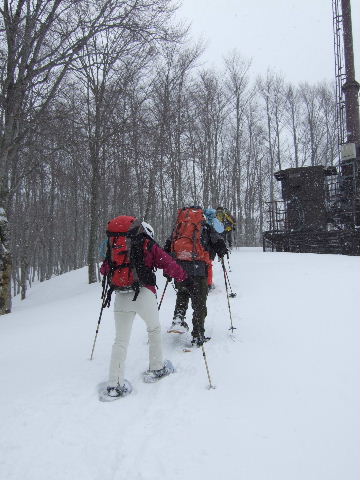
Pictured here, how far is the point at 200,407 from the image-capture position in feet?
11.6

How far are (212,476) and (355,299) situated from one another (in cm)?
551

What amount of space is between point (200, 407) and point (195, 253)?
6.79ft

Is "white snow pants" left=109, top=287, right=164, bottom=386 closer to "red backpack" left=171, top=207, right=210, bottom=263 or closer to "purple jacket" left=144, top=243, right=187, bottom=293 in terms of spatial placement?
"purple jacket" left=144, top=243, right=187, bottom=293

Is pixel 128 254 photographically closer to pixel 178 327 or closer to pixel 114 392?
pixel 114 392

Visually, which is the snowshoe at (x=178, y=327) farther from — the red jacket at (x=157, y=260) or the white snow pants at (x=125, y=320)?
the red jacket at (x=157, y=260)

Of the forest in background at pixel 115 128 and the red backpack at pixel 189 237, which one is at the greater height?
the forest in background at pixel 115 128

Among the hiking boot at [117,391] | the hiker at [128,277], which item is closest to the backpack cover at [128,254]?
the hiker at [128,277]

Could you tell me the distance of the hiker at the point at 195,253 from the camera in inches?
197

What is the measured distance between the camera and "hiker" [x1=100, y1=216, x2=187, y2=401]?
3840 millimetres

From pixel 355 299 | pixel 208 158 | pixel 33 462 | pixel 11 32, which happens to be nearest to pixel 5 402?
pixel 33 462

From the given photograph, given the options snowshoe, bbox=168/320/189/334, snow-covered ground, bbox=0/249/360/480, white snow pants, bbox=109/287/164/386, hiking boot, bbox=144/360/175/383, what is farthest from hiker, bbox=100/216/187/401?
snowshoe, bbox=168/320/189/334

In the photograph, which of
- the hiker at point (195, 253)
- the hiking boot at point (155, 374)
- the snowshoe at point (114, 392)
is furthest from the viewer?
the hiker at point (195, 253)

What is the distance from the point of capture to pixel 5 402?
3.86 metres

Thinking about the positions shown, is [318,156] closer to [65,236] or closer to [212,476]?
[65,236]
